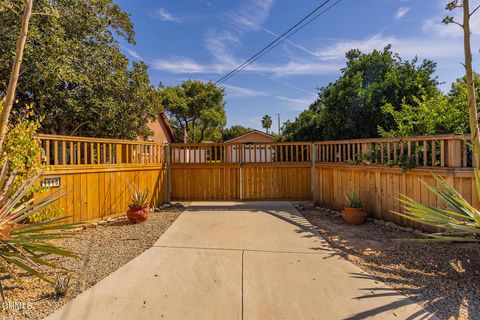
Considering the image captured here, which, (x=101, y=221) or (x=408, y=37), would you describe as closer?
(x=101, y=221)

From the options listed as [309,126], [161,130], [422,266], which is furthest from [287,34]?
[161,130]

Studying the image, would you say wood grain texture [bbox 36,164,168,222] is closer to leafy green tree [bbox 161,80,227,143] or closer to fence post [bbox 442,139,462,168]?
fence post [bbox 442,139,462,168]

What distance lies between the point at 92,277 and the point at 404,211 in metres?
5.00

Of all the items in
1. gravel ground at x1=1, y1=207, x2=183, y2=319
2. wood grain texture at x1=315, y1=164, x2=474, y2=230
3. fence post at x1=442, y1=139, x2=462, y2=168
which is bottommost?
gravel ground at x1=1, y1=207, x2=183, y2=319

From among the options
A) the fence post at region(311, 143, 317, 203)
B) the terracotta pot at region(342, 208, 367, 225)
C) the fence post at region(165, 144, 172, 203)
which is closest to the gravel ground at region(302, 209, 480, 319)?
the terracotta pot at region(342, 208, 367, 225)

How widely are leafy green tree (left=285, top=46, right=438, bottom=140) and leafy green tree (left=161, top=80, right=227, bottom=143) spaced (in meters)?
18.5

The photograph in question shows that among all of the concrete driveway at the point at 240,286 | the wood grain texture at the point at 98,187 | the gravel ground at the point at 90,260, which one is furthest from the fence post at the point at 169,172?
the concrete driveway at the point at 240,286

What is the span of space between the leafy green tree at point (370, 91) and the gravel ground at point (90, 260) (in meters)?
5.96

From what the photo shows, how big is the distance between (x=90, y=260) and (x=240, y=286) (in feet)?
7.00

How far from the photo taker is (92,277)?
3.11m

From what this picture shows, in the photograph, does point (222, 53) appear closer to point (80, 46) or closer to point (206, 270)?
point (80, 46)

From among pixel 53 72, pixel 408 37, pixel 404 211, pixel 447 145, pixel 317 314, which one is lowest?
pixel 317 314

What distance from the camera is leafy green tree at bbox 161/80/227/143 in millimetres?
25925

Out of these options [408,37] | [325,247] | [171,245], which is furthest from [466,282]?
[408,37]
